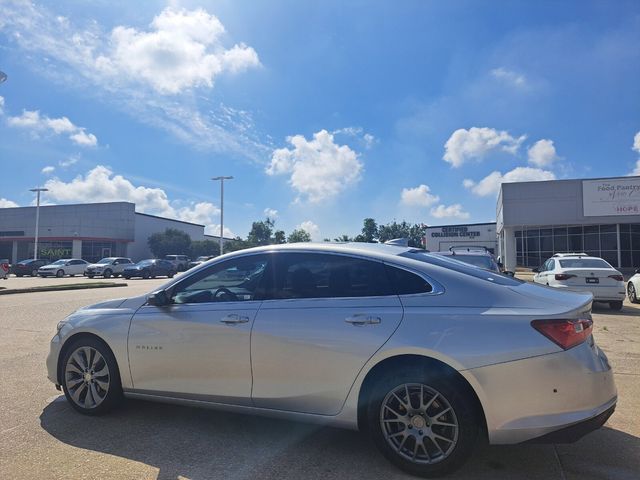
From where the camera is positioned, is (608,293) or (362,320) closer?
(362,320)

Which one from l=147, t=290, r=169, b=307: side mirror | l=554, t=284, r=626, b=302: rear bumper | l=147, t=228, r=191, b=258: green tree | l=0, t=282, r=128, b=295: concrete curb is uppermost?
l=147, t=228, r=191, b=258: green tree

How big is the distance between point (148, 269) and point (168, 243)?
94.3ft

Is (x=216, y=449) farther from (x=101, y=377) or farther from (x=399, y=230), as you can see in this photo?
(x=399, y=230)

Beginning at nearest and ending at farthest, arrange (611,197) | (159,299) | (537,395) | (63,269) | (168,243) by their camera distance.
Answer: (537,395) < (159,299) < (611,197) < (63,269) < (168,243)

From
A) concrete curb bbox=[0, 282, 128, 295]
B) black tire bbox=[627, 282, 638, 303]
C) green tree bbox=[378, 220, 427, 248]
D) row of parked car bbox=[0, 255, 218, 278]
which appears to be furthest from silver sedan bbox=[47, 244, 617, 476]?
green tree bbox=[378, 220, 427, 248]

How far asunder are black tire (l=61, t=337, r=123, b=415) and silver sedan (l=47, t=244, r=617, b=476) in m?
0.02

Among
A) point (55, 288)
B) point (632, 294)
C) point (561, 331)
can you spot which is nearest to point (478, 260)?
point (632, 294)

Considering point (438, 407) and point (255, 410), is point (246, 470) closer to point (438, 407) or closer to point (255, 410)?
point (255, 410)

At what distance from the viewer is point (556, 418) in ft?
9.84

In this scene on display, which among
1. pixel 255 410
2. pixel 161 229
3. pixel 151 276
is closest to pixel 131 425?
pixel 255 410

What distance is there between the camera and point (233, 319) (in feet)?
12.7

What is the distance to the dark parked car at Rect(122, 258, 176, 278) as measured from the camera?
35406mm

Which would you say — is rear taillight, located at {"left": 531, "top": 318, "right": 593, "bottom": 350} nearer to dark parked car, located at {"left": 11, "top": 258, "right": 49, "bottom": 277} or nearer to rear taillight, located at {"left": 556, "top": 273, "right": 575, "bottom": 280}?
rear taillight, located at {"left": 556, "top": 273, "right": 575, "bottom": 280}

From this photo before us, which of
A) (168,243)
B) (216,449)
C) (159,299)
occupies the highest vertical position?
(168,243)
